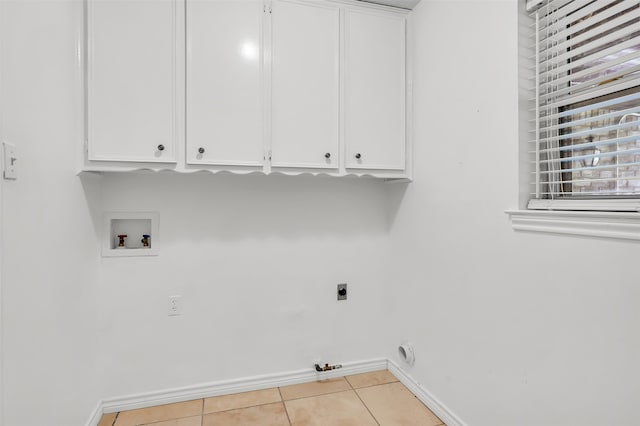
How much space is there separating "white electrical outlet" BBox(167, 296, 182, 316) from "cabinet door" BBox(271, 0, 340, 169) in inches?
36.4

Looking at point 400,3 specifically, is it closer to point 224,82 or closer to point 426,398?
point 224,82

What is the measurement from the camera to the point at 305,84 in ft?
6.02

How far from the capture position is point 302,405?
1926 mm

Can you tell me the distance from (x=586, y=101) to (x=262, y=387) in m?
2.08

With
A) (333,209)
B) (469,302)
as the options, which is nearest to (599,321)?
(469,302)

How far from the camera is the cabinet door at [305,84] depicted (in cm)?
180

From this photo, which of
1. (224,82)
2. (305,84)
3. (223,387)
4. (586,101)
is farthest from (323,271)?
(586,101)

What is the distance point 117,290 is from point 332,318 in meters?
1.23

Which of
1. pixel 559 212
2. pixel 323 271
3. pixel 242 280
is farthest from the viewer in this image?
pixel 323 271

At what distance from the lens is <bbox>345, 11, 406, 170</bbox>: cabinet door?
1912 mm

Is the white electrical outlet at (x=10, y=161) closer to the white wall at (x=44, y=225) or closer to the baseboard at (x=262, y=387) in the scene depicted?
the white wall at (x=44, y=225)

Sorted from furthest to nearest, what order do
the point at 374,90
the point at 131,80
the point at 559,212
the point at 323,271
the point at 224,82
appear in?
the point at 323,271
the point at 374,90
the point at 224,82
the point at 131,80
the point at 559,212

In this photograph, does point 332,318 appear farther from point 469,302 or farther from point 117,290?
point 117,290

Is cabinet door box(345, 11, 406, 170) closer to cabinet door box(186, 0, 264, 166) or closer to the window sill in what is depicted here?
cabinet door box(186, 0, 264, 166)
